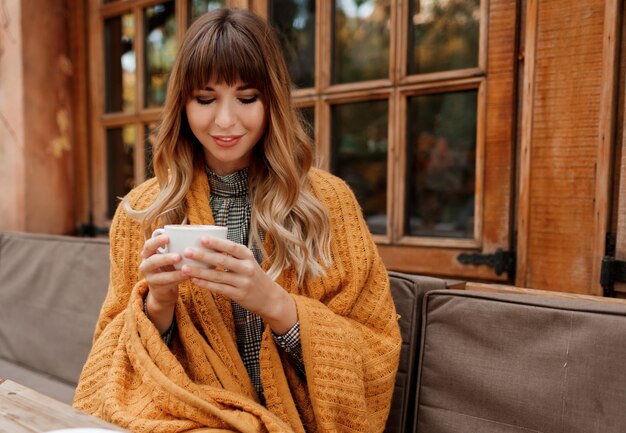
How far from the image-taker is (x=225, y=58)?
3.10 ft

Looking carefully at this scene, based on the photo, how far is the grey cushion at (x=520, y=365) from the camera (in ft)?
2.86

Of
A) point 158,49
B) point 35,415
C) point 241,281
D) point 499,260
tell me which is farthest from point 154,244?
point 158,49

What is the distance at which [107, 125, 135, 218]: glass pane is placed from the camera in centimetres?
215

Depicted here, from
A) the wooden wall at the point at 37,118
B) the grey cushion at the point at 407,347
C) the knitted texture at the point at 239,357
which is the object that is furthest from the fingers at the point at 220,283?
the wooden wall at the point at 37,118

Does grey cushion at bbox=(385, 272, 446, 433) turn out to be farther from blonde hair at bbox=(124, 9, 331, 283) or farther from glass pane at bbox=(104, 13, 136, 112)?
glass pane at bbox=(104, 13, 136, 112)

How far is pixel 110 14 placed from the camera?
2.15 m

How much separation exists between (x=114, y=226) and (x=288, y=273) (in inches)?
15.9

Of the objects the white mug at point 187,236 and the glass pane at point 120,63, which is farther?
the glass pane at point 120,63

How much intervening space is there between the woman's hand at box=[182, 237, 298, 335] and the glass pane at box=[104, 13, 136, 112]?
153cm

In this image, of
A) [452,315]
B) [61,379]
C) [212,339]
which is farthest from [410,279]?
[61,379]

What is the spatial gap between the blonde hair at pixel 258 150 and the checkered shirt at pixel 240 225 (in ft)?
0.09

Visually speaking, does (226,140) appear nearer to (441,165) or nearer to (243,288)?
(243,288)

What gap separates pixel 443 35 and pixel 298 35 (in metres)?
0.49

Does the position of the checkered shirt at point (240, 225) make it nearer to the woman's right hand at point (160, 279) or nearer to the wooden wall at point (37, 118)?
the woman's right hand at point (160, 279)
